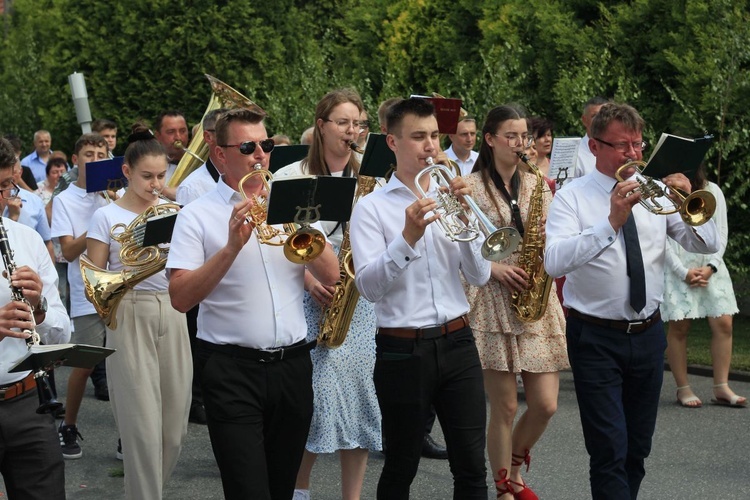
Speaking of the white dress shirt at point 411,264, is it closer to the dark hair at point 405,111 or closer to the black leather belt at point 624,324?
the dark hair at point 405,111

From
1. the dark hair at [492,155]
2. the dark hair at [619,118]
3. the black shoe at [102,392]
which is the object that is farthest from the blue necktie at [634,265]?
the black shoe at [102,392]

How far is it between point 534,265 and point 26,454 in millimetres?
3213

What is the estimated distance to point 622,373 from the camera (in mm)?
5734

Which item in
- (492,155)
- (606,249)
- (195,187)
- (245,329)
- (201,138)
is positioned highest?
(201,138)

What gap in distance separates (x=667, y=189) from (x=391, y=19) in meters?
11.5

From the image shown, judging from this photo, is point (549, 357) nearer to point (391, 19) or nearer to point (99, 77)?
point (391, 19)

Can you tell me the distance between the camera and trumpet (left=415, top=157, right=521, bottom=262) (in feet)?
16.9

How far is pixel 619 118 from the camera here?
565 cm

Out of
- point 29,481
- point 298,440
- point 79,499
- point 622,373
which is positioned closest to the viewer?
point 29,481

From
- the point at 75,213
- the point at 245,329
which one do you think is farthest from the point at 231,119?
the point at 75,213

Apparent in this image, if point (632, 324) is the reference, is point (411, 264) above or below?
above

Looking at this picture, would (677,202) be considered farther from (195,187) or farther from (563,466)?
(195,187)

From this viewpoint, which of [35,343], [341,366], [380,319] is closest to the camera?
[35,343]

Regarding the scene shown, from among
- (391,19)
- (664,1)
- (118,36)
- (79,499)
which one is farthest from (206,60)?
(79,499)
